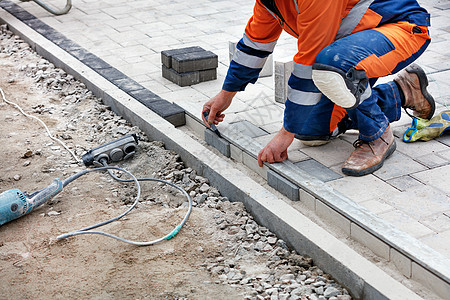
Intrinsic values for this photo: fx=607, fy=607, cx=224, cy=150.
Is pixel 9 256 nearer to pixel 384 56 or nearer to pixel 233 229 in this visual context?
pixel 233 229

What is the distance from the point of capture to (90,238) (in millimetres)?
3793

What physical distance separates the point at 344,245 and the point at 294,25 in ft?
4.73

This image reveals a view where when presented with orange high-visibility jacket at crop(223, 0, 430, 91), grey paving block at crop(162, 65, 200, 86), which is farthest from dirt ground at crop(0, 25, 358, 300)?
orange high-visibility jacket at crop(223, 0, 430, 91)

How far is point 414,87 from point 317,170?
42.0 inches

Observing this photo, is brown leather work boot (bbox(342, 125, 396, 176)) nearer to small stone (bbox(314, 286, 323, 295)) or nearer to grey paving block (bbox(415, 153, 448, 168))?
grey paving block (bbox(415, 153, 448, 168))

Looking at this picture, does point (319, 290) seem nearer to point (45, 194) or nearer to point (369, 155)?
point (369, 155)

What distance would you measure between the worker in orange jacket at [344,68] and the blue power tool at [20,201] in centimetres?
132

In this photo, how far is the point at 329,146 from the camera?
4.51m

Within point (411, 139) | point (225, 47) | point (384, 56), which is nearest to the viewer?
point (384, 56)

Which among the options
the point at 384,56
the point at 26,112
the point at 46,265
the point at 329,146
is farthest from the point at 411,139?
the point at 26,112

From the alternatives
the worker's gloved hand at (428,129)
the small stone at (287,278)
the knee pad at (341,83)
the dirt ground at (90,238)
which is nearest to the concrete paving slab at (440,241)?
the small stone at (287,278)

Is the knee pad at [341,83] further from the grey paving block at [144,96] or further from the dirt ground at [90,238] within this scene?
the grey paving block at [144,96]

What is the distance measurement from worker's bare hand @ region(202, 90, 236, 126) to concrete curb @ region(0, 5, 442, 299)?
24 centimetres

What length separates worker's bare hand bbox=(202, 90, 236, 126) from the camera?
14.8 feet
